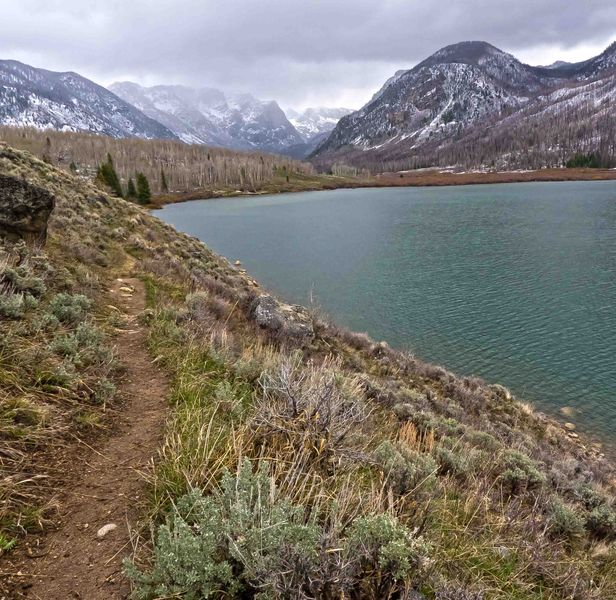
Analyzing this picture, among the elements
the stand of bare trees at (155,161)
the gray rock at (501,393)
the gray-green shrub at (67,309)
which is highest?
the stand of bare trees at (155,161)

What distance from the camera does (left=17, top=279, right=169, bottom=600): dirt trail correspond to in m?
3.02

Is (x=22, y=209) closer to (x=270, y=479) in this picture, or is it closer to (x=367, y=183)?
(x=270, y=479)

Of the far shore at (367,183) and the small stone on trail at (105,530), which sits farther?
the far shore at (367,183)

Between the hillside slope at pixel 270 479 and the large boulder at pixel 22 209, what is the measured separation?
51cm

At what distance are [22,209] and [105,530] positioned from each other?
962 cm

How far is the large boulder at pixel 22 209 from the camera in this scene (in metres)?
9.97

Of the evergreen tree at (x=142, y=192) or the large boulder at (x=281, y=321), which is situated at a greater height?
the evergreen tree at (x=142, y=192)

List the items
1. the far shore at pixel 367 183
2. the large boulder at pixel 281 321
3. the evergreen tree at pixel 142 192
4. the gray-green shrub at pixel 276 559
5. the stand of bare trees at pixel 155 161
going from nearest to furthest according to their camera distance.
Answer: the gray-green shrub at pixel 276 559
the large boulder at pixel 281 321
the evergreen tree at pixel 142 192
the far shore at pixel 367 183
the stand of bare trees at pixel 155 161

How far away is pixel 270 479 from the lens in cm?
343

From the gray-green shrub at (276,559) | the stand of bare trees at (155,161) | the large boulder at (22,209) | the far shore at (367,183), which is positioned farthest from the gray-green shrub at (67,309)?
the stand of bare trees at (155,161)

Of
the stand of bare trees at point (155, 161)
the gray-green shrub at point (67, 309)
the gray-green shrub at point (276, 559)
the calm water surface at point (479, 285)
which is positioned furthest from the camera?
the stand of bare trees at point (155, 161)

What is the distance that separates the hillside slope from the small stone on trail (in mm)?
130

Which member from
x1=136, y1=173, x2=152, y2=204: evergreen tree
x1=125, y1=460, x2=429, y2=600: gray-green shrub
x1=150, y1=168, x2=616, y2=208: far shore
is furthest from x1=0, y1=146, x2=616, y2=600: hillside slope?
x1=150, y1=168, x2=616, y2=208: far shore

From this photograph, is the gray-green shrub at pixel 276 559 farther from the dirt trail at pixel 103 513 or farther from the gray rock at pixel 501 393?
the gray rock at pixel 501 393
